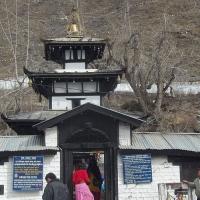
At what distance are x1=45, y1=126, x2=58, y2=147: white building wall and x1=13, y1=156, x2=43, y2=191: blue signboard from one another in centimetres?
47

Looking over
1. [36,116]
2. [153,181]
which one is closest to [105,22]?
[36,116]

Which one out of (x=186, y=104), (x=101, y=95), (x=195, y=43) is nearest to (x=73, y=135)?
(x=101, y=95)

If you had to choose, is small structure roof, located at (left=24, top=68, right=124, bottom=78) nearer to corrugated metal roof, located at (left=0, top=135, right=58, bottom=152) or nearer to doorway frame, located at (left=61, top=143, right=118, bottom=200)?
corrugated metal roof, located at (left=0, top=135, right=58, bottom=152)

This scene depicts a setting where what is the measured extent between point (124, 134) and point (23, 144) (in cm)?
269

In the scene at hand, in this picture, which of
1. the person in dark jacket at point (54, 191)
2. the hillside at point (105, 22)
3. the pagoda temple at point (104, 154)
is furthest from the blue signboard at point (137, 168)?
the hillside at point (105, 22)

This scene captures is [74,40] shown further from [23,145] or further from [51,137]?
[23,145]

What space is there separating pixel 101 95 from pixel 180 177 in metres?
4.42

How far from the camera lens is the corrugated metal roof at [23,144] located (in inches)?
550

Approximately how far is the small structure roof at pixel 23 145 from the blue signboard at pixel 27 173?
8.4 inches

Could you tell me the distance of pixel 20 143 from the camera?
14.5m

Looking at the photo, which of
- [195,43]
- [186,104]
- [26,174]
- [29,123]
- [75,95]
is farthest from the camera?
[195,43]

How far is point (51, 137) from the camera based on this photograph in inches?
562

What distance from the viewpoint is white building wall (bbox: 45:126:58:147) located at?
46.6 feet

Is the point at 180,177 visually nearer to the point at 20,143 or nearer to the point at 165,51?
the point at 20,143
